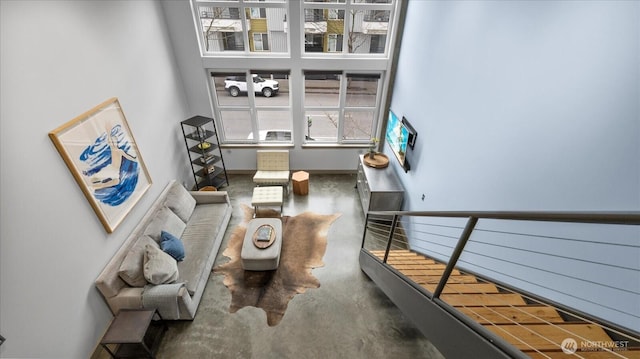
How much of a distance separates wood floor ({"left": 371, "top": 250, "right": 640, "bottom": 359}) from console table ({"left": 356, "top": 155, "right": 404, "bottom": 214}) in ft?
7.22

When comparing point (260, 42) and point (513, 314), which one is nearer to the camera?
point (513, 314)

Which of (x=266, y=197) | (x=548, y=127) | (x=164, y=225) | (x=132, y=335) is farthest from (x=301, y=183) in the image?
(x=548, y=127)

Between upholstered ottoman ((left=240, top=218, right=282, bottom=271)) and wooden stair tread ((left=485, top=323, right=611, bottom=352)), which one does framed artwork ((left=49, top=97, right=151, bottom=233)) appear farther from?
wooden stair tread ((left=485, top=323, right=611, bottom=352))

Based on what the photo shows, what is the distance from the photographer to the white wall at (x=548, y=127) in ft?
5.45

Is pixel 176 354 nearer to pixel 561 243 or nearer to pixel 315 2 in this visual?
pixel 561 243

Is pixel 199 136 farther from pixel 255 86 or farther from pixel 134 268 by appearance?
pixel 134 268

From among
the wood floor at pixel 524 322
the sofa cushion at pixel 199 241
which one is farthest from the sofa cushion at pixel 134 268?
the wood floor at pixel 524 322

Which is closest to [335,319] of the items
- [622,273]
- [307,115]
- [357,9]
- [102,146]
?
[622,273]

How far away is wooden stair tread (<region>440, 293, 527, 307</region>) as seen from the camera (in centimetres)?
196

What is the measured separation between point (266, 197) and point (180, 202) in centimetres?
146

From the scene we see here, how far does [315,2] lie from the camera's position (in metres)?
5.00

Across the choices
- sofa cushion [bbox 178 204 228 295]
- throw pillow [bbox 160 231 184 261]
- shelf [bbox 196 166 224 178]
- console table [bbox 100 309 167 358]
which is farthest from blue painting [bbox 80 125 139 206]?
shelf [bbox 196 166 224 178]

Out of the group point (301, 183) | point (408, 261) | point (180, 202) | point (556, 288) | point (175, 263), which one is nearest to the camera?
point (556, 288)

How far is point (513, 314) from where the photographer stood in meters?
1.79
